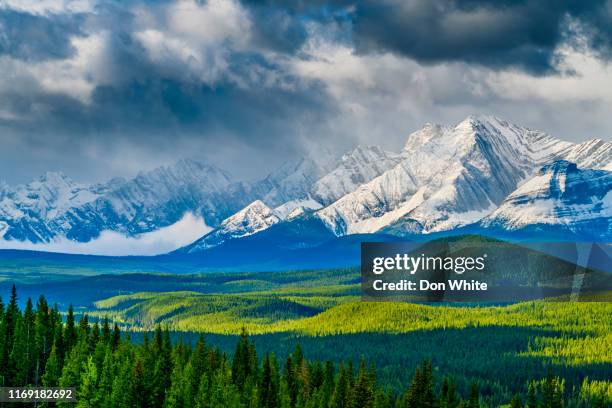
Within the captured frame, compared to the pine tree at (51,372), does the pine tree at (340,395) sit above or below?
below

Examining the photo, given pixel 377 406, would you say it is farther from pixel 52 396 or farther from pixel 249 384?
pixel 52 396

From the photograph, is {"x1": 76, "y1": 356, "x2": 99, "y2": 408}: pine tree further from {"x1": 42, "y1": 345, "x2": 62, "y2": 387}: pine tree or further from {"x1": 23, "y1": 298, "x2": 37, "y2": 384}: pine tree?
{"x1": 23, "y1": 298, "x2": 37, "y2": 384}: pine tree

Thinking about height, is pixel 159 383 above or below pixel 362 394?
above

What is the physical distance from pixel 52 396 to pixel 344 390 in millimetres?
55897

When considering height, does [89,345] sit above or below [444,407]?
above

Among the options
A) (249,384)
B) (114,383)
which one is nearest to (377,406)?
(249,384)

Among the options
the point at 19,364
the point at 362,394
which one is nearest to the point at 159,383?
the point at 19,364

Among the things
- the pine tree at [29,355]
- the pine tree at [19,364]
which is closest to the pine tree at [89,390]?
the pine tree at [19,364]

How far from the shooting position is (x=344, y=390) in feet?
616

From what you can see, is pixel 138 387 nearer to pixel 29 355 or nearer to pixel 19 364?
pixel 19 364

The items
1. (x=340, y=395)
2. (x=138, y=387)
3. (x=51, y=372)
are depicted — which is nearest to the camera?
(x=138, y=387)

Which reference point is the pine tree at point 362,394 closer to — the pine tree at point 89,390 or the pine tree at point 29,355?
the pine tree at point 89,390

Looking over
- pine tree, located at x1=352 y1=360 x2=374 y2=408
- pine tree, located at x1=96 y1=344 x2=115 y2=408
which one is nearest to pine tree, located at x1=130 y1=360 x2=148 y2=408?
pine tree, located at x1=96 y1=344 x2=115 y2=408

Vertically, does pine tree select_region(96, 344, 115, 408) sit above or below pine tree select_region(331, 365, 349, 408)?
above
